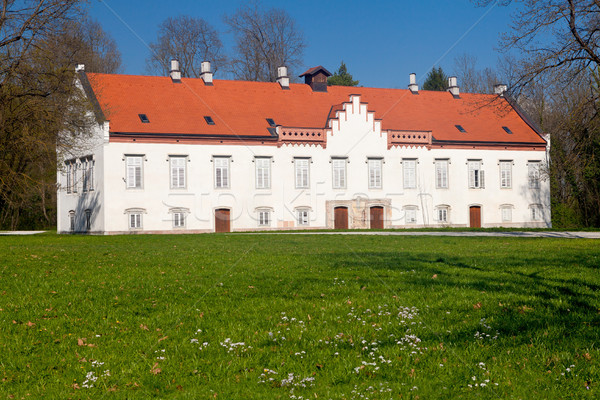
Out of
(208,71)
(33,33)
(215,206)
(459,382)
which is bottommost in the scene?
(459,382)

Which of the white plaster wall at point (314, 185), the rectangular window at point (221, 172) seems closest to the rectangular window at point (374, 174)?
Result: the white plaster wall at point (314, 185)

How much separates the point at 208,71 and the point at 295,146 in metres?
9.55

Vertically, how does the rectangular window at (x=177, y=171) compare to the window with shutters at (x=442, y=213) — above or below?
above

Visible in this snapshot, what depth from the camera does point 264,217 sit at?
138 feet

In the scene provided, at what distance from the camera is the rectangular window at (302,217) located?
42.6 metres

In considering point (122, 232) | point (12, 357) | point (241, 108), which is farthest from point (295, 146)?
point (12, 357)

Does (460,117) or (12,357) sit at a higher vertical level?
(460,117)

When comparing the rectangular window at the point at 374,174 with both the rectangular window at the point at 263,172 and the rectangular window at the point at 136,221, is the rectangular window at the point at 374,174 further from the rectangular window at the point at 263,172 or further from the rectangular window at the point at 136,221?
the rectangular window at the point at 136,221

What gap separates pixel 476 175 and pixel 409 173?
5.60 m

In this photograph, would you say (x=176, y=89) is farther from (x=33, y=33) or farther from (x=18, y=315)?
(x=18, y=315)

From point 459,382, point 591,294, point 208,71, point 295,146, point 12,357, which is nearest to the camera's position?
point 459,382

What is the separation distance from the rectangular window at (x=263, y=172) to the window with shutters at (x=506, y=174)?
1831 centimetres

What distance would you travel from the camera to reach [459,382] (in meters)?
5.68

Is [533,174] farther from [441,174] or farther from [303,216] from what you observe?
[303,216]
